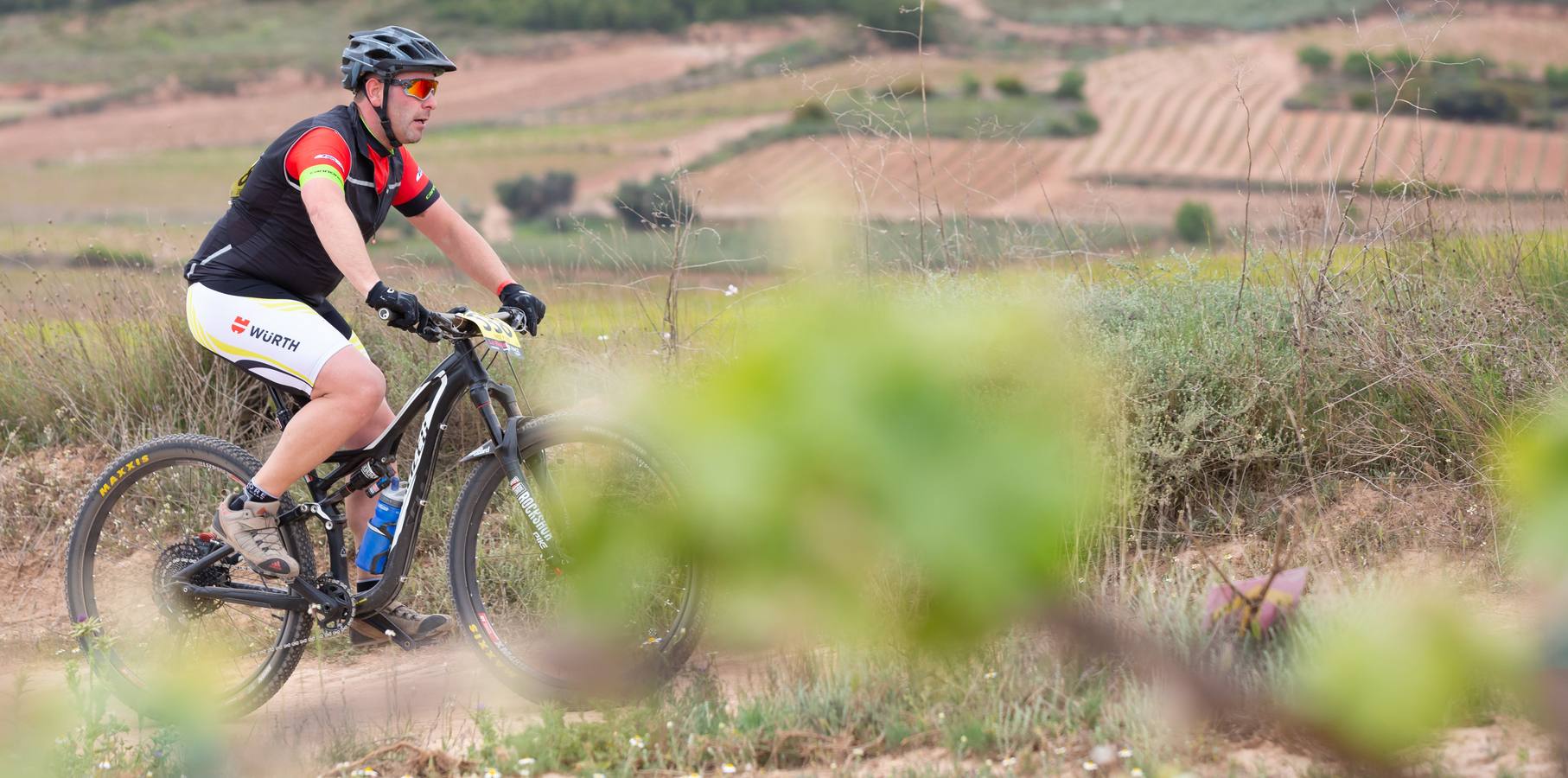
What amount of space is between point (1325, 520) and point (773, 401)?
5267 millimetres

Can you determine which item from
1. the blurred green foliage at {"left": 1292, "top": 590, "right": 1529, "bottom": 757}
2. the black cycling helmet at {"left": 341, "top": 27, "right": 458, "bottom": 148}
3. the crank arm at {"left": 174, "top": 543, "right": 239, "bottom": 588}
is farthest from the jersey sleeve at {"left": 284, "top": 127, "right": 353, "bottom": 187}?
the blurred green foliage at {"left": 1292, "top": 590, "right": 1529, "bottom": 757}

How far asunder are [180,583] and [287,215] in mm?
1279

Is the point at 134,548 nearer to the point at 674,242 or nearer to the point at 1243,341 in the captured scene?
the point at 674,242

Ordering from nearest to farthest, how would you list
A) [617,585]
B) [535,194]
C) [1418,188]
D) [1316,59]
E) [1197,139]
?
[617,585] → [1418,188] → [535,194] → [1197,139] → [1316,59]

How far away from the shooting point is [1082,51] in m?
112

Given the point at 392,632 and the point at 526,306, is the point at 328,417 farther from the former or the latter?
the point at 392,632

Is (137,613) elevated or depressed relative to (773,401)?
depressed

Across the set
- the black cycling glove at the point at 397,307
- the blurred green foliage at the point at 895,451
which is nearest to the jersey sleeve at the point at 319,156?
the black cycling glove at the point at 397,307

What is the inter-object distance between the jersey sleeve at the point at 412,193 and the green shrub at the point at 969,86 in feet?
309

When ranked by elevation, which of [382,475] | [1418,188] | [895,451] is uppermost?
[895,451]

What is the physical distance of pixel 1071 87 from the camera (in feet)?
306

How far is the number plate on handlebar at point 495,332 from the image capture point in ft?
13.6

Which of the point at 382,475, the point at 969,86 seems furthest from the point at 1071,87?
the point at 382,475

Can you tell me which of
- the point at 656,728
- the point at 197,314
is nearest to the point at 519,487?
the point at 656,728
